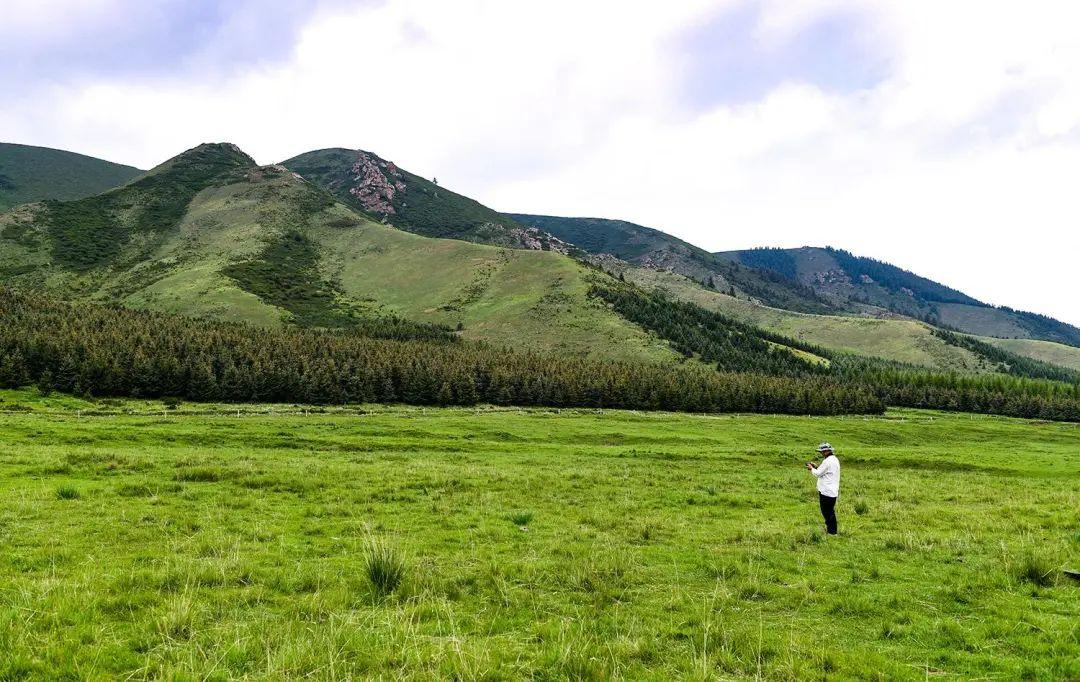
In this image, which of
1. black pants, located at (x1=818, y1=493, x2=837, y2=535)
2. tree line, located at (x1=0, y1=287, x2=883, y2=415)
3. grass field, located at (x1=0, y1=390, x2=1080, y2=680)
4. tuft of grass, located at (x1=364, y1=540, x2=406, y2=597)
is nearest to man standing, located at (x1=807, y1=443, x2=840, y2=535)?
black pants, located at (x1=818, y1=493, x2=837, y2=535)

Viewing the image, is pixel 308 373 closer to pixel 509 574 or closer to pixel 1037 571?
pixel 509 574

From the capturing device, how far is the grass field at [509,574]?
28.7 ft

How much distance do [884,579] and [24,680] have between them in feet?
56.3

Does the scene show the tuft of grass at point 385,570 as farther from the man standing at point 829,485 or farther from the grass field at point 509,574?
the man standing at point 829,485

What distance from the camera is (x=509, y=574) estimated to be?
14.0 metres

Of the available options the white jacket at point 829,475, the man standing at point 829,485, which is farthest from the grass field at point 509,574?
the white jacket at point 829,475

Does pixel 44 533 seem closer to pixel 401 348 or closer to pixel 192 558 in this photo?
pixel 192 558

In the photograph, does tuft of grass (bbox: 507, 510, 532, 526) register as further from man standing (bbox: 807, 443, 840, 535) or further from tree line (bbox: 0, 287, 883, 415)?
tree line (bbox: 0, 287, 883, 415)

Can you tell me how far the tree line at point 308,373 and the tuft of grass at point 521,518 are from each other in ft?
284

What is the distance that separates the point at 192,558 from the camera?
13914mm

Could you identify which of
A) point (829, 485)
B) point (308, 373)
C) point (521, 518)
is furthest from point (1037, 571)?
point (308, 373)

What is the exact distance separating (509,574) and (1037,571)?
42.7 ft

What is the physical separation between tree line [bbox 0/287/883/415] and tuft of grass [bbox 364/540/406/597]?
94036mm

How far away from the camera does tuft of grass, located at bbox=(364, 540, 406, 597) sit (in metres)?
12.2
